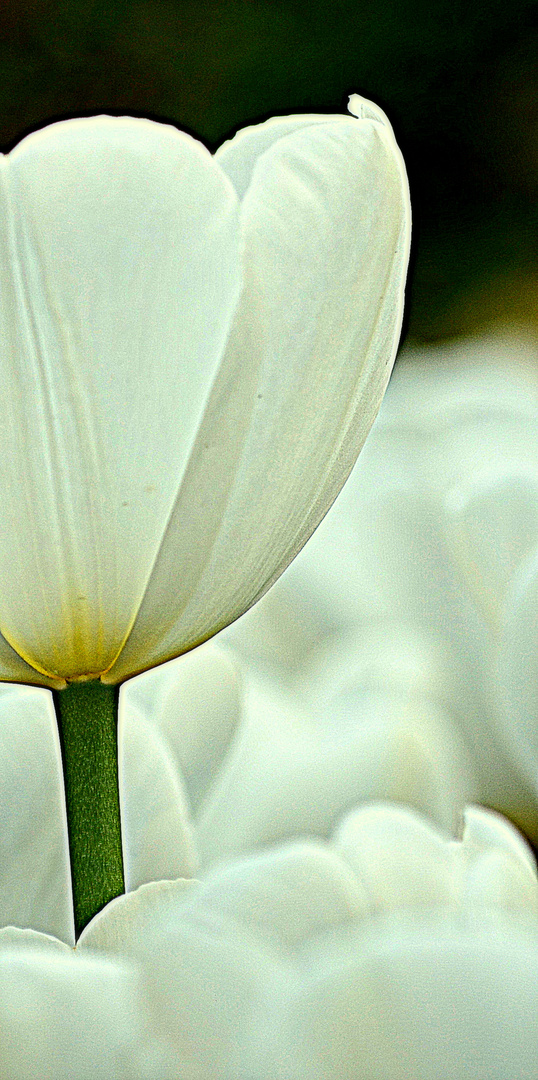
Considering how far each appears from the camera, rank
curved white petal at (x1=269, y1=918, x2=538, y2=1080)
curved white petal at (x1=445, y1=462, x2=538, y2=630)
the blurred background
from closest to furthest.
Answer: curved white petal at (x1=269, y1=918, x2=538, y2=1080) → curved white petal at (x1=445, y1=462, x2=538, y2=630) → the blurred background

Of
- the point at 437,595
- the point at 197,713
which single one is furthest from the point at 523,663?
the point at 437,595

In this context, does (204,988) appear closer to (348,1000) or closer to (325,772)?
(348,1000)

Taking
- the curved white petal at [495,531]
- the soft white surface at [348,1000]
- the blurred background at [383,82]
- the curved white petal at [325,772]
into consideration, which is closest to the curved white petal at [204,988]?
the soft white surface at [348,1000]

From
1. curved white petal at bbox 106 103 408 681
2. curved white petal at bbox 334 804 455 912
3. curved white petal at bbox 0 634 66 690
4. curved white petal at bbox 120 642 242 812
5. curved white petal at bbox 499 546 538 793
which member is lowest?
curved white petal at bbox 120 642 242 812

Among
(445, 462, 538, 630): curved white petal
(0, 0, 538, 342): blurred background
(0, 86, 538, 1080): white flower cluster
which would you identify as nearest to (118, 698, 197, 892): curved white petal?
(0, 86, 538, 1080): white flower cluster

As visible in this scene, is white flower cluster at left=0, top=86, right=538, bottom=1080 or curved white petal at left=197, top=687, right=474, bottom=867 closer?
white flower cluster at left=0, top=86, right=538, bottom=1080

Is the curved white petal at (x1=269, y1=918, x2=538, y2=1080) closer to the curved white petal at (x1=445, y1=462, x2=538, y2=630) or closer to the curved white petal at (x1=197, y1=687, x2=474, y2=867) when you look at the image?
the curved white petal at (x1=197, y1=687, x2=474, y2=867)

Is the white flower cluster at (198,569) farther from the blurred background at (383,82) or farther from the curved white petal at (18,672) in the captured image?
the blurred background at (383,82)
